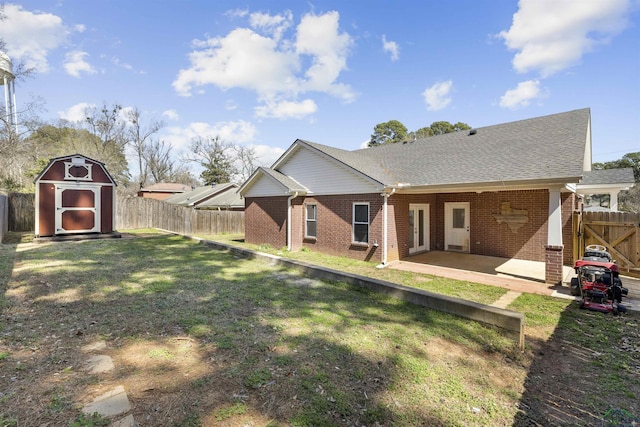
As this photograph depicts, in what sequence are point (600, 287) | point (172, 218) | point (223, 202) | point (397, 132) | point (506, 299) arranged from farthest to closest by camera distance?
point (397, 132)
point (223, 202)
point (172, 218)
point (506, 299)
point (600, 287)

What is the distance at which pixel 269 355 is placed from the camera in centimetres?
362

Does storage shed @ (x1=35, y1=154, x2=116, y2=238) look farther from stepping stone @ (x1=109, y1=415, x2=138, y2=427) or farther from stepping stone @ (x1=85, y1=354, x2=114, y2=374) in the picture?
stepping stone @ (x1=109, y1=415, x2=138, y2=427)

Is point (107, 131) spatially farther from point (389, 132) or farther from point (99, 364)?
point (99, 364)

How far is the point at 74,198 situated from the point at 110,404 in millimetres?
14815

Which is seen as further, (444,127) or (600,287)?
(444,127)

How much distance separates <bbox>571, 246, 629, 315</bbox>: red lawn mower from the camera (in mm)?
5789

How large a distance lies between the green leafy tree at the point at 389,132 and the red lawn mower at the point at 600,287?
34763 millimetres

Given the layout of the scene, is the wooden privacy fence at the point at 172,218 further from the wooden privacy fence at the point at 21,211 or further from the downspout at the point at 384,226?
the downspout at the point at 384,226

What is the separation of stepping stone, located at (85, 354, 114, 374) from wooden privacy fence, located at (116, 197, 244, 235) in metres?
17.2

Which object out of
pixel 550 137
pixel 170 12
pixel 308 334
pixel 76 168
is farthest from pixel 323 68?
pixel 308 334

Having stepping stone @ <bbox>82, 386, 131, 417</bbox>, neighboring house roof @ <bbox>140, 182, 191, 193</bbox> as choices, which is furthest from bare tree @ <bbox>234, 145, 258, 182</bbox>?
stepping stone @ <bbox>82, 386, 131, 417</bbox>

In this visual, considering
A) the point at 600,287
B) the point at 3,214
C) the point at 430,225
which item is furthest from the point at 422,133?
the point at 3,214

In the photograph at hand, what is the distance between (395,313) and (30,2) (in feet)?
52.7

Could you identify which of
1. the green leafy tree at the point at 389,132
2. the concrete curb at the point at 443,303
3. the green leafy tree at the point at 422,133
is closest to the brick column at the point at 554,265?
the concrete curb at the point at 443,303
